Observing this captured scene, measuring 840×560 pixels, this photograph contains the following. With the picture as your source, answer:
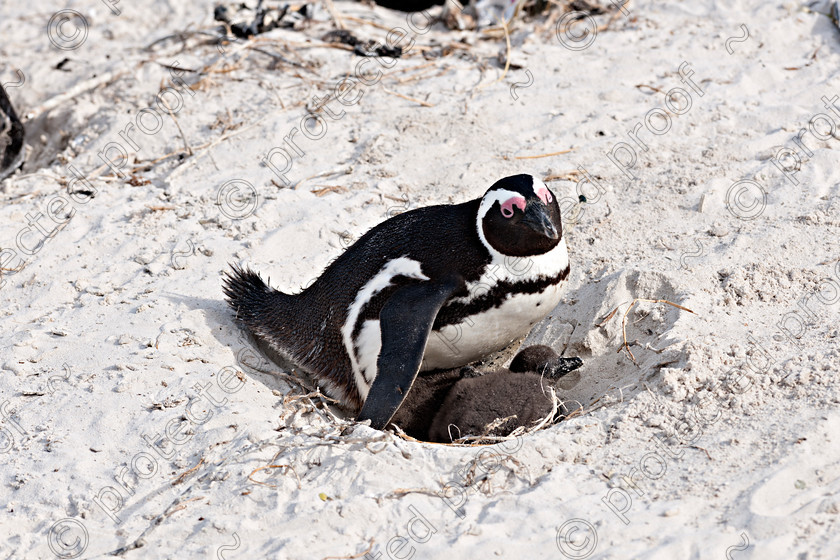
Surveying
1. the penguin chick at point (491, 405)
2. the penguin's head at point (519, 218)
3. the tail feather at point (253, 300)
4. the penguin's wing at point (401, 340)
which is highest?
the penguin's head at point (519, 218)

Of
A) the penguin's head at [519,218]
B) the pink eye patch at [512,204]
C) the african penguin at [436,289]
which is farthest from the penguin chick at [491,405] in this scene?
the pink eye patch at [512,204]

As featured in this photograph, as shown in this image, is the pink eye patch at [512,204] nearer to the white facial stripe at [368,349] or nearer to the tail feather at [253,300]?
the white facial stripe at [368,349]

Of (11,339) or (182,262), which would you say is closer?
(11,339)

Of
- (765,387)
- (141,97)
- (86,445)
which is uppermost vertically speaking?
(765,387)

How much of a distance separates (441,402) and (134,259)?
1641mm

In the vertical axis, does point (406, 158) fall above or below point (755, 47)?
below

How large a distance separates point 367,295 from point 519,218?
2.10 feet

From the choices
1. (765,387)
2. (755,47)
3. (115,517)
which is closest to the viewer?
Answer: (115,517)

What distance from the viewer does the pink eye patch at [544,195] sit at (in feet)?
10.0

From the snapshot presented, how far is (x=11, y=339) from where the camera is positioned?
11.0ft

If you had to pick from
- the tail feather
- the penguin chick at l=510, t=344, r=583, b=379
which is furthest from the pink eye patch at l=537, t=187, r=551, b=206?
the tail feather

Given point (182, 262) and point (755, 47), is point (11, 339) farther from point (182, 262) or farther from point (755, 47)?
point (755, 47)

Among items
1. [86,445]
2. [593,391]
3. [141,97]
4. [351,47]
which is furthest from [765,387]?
[141,97]

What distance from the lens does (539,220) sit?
118 inches
